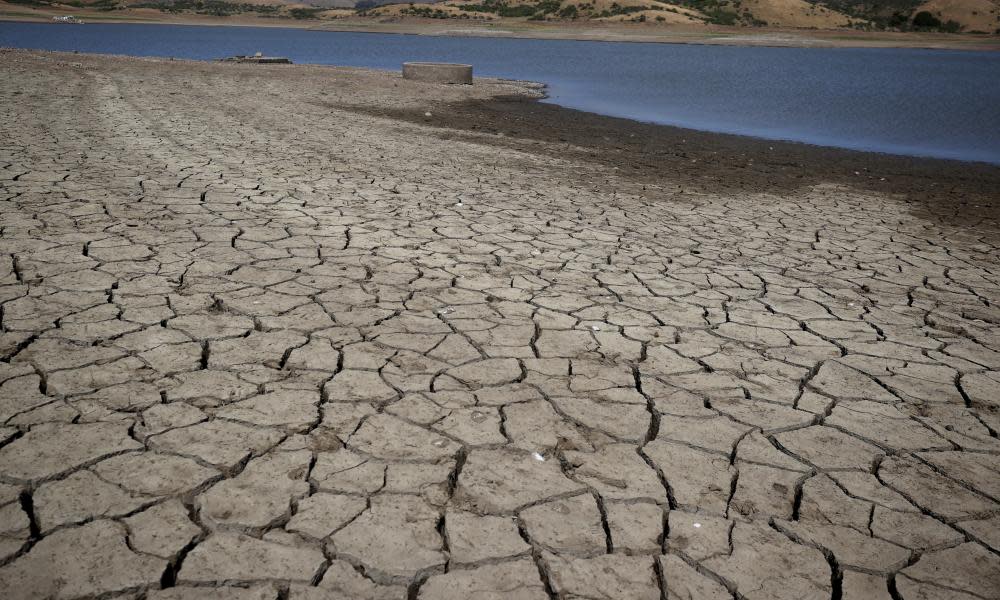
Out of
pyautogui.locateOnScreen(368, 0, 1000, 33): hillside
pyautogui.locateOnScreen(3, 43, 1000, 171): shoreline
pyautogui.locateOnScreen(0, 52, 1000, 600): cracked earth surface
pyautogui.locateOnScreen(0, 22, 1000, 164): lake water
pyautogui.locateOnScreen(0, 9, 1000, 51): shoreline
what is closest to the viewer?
pyautogui.locateOnScreen(0, 52, 1000, 600): cracked earth surface

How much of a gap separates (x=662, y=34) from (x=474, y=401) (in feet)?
178

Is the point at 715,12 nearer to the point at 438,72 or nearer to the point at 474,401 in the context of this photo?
the point at 438,72

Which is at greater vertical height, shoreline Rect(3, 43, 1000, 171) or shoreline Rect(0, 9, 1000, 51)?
shoreline Rect(0, 9, 1000, 51)

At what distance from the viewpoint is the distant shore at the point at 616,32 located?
160ft

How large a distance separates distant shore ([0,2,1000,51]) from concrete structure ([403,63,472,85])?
35.7m

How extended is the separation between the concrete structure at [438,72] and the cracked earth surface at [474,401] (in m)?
12.3

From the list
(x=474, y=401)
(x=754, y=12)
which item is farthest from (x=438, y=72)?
(x=754, y=12)

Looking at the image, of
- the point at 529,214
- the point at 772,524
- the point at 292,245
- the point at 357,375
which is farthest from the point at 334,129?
the point at 772,524

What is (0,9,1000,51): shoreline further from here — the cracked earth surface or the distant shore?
the cracked earth surface

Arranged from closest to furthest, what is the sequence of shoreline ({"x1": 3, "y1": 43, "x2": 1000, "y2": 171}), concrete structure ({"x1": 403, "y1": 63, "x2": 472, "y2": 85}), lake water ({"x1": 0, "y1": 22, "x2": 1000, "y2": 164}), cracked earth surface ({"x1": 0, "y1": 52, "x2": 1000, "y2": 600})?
cracked earth surface ({"x1": 0, "y1": 52, "x2": 1000, "y2": 600}) < shoreline ({"x1": 3, "y1": 43, "x2": 1000, "y2": 171}) < lake water ({"x1": 0, "y1": 22, "x2": 1000, "y2": 164}) < concrete structure ({"x1": 403, "y1": 63, "x2": 472, "y2": 85})

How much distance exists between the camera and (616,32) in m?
53.0

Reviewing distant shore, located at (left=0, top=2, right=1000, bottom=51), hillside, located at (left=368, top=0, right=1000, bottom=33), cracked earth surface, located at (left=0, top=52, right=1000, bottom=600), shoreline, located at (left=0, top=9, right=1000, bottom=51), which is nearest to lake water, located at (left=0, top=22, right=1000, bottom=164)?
cracked earth surface, located at (left=0, top=52, right=1000, bottom=600)

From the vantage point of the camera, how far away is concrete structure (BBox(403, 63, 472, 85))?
17.1 meters

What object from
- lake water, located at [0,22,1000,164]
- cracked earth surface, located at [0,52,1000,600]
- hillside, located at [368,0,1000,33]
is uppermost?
hillside, located at [368,0,1000,33]
